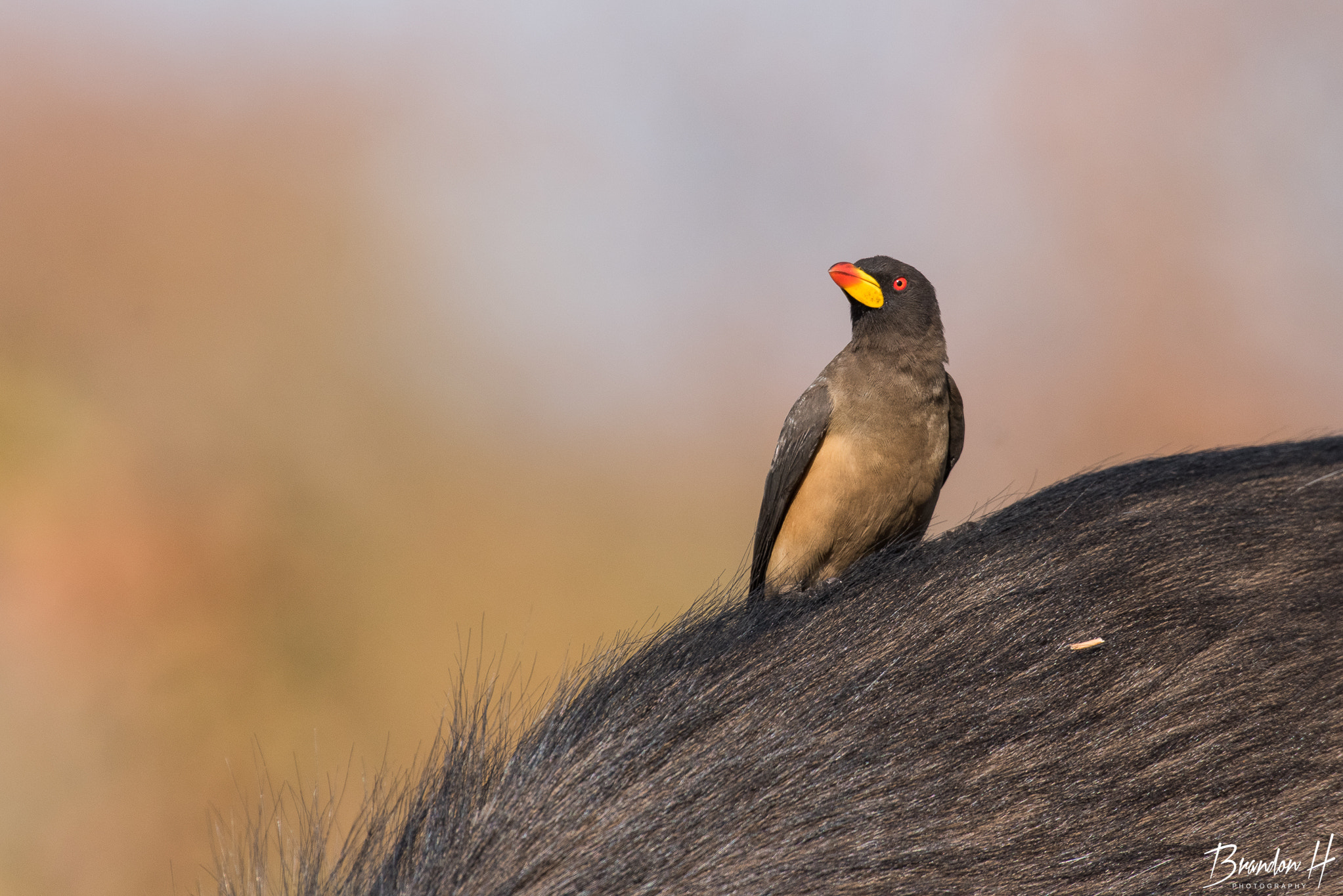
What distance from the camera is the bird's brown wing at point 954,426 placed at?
4883 millimetres

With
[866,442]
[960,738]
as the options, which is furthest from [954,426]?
[960,738]

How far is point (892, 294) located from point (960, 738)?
233cm

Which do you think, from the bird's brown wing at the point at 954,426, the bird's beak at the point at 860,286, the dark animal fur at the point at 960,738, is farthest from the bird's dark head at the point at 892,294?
the dark animal fur at the point at 960,738

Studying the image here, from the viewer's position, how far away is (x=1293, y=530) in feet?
11.0

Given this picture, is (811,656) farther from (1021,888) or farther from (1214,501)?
(1214,501)

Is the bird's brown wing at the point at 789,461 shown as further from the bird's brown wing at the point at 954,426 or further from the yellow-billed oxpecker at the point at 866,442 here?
the bird's brown wing at the point at 954,426

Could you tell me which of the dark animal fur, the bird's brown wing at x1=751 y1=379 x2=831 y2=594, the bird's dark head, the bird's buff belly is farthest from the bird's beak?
the dark animal fur

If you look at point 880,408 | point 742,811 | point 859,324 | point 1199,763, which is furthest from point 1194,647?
point 859,324

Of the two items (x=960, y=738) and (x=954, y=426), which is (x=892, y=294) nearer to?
(x=954, y=426)

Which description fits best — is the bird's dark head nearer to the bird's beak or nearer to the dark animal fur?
the bird's beak

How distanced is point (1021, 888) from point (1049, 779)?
0.31 metres

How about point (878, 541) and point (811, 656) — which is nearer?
point (811, 656)

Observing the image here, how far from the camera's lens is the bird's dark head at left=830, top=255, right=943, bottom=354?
4.70 meters

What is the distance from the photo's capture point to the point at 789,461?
4809 mm
